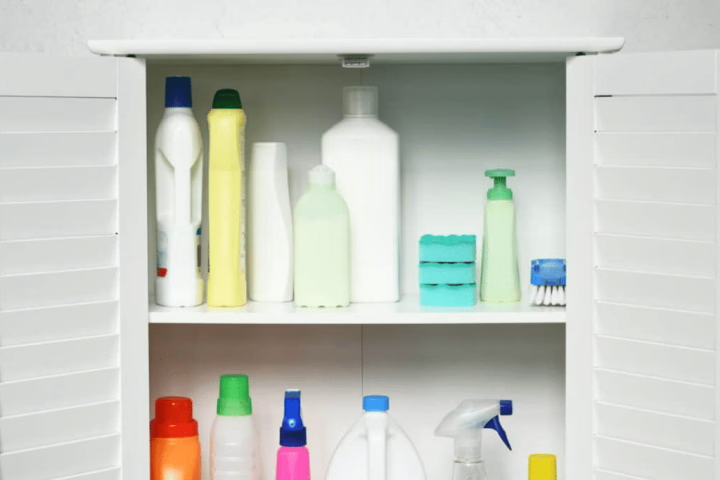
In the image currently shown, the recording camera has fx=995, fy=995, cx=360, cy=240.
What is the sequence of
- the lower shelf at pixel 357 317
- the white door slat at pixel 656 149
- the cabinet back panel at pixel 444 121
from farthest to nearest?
1. the cabinet back panel at pixel 444 121
2. the lower shelf at pixel 357 317
3. the white door slat at pixel 656 149

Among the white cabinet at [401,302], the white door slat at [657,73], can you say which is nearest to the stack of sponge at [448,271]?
the white cabinet at [401,302]

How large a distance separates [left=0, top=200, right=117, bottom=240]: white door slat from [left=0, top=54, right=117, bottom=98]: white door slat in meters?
0.12

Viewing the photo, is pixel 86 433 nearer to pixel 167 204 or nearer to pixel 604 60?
pixel 167 204

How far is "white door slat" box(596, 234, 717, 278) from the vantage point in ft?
3.31

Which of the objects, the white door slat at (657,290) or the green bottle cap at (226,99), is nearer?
the white door slat at (657,290)

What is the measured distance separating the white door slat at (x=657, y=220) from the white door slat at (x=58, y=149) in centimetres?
53

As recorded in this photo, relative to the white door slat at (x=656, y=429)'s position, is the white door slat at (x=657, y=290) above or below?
above

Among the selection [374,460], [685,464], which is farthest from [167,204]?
[685,464]

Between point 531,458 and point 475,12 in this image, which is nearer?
point 531,458

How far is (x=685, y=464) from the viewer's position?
1.02 meters

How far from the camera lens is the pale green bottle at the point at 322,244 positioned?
116cm

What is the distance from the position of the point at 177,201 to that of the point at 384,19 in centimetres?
40

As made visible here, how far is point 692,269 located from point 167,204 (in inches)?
23.4

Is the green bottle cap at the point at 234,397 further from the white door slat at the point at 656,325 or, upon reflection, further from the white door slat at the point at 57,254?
the white door slat at the point at 656,325
